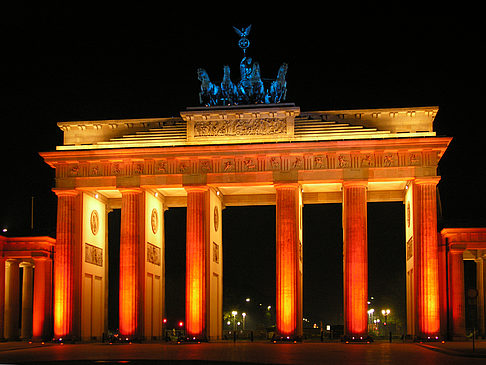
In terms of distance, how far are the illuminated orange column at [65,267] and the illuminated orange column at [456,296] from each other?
29158mm

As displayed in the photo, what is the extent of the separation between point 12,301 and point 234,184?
76.8 feet

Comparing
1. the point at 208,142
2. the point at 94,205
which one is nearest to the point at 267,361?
the point at 208,142

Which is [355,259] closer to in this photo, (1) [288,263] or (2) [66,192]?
(1) [288,263]

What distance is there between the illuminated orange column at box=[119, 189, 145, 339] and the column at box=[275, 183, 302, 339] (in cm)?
1083

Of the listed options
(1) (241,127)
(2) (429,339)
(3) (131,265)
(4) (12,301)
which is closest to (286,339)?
(2) (429,339)

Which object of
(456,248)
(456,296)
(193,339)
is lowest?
(193,339)

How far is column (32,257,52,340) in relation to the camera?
6431 centimetres

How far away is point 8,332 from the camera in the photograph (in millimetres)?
67312

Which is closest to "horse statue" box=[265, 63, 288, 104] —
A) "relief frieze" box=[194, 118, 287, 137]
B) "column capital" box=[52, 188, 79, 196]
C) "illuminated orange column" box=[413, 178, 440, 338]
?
"relief frieze" box=[194, 118, 287, 137]

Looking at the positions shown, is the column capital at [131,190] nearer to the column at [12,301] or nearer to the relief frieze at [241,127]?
the relief frieze at [241,127]

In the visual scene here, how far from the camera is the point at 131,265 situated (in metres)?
60.3

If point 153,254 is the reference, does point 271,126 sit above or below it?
above

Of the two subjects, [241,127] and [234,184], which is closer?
[234,184]

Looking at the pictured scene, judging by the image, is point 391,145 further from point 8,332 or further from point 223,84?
point 8,332
